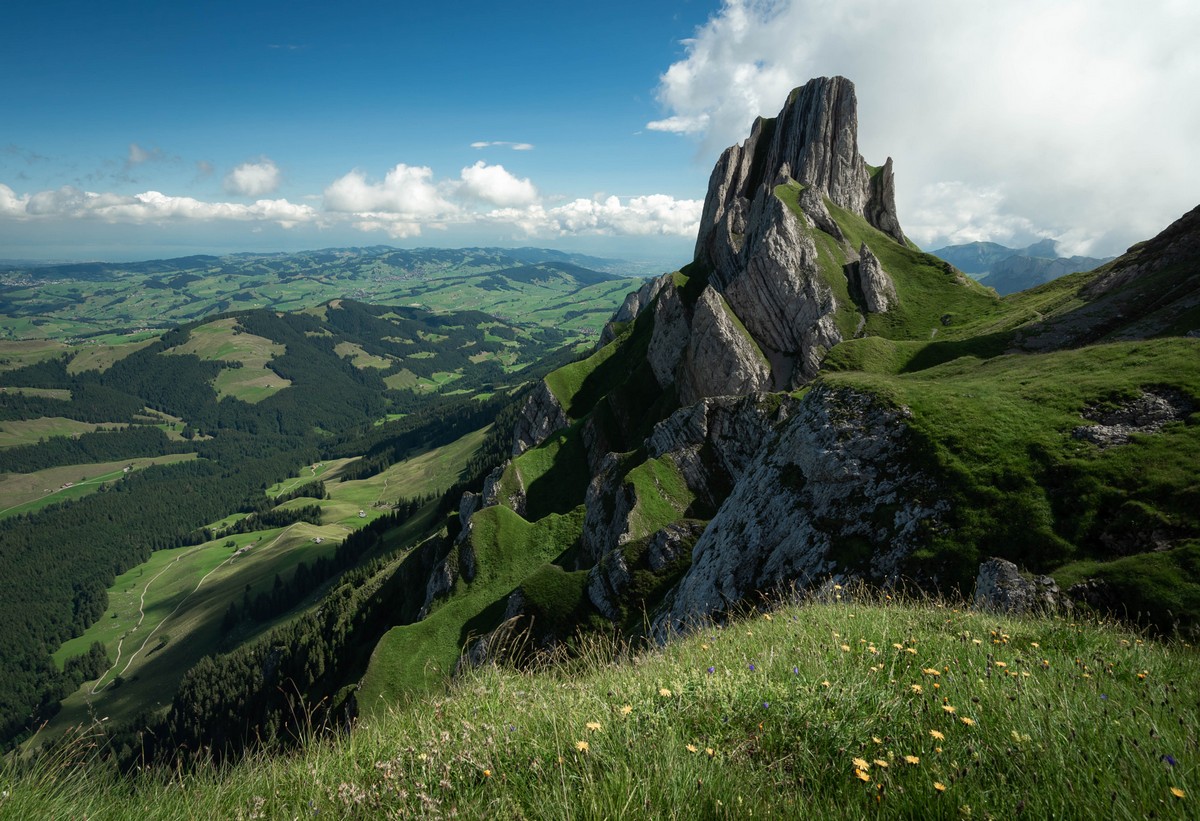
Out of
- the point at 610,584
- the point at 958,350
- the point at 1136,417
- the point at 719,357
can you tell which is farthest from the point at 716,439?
the point at 1136,417

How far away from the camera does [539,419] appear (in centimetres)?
12494

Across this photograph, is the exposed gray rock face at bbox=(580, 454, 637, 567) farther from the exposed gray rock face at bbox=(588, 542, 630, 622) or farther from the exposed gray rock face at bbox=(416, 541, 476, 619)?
the exposed gray rock face at bbox=(416, 541, 476, 619)

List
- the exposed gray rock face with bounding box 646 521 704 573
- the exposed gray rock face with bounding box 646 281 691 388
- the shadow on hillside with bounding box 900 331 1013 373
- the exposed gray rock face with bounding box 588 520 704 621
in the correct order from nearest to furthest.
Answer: the exposed gray rock face with bounding box 646 521 704 573, the exposed gray rock face with bounding box 588 520 704 621, the shadow on hillside with bounding box 900 331 1013 373, the exposed gray rock face with bounding box 646 281 691 388

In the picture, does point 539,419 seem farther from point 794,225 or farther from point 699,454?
point 699,454

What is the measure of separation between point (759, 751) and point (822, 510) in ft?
87.3

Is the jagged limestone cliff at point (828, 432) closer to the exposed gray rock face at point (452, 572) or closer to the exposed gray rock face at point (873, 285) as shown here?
the exposed gray rock face at point (873, 285)

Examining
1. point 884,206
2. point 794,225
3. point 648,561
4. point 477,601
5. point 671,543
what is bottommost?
point 477,601

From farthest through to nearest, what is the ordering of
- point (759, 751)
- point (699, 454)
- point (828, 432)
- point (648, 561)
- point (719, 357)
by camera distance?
point (719, 357) < point (699, 454) < point (648, 561) < point (828, 432) < point (759, 751)

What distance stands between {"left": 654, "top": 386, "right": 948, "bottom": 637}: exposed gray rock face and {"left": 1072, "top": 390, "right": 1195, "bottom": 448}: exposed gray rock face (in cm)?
739

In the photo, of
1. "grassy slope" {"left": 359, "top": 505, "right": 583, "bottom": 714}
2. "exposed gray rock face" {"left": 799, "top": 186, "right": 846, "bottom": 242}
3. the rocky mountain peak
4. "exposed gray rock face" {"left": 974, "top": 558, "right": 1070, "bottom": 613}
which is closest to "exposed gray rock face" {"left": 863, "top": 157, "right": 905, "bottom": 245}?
the rocky mountain peak

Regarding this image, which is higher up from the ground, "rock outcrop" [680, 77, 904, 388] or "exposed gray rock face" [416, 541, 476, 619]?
"rock outcrop" [680, 77, 904, 388]

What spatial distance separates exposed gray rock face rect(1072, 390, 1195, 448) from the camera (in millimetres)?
24406

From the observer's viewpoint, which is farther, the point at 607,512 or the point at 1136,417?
the point at 607,512

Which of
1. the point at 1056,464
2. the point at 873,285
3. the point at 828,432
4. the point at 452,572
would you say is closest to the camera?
the point at 1056,464
